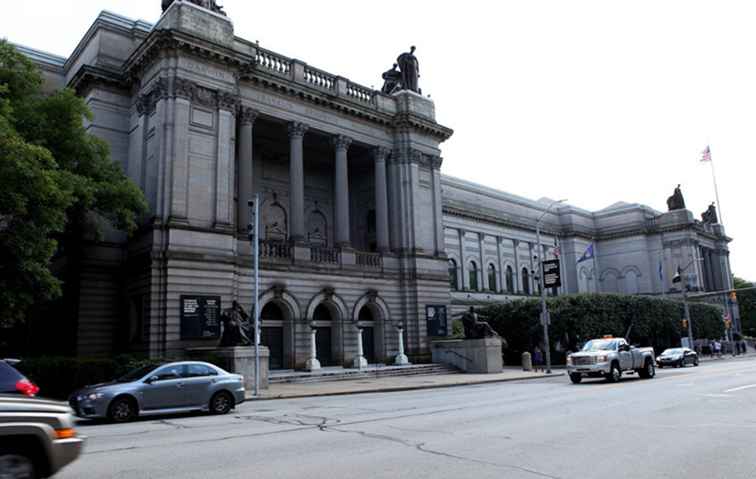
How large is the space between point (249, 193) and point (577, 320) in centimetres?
2655

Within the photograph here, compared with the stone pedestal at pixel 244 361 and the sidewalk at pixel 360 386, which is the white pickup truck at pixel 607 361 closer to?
the sidewalk at pixel 360 386

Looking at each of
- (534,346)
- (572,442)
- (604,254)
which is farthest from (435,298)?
(604,254)

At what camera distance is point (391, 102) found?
42062 mm

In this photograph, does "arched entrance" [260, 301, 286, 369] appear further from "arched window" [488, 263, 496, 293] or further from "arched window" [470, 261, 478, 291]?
"arched window" [488, 263, 496, 293]

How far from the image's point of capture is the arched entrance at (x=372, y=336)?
3822cm

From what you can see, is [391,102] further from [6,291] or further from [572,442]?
[572,442]

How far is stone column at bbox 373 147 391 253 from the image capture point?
40.3 m

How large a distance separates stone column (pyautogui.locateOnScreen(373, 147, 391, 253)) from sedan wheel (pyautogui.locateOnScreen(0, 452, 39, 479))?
3359 centimetres

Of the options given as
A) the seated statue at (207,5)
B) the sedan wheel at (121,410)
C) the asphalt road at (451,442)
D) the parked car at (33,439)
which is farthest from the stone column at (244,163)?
the parked car at (33,439)

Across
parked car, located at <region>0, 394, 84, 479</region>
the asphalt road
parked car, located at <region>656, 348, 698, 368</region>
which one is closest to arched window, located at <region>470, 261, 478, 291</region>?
parked car, located at <region>656, 348, 698, 368</region>

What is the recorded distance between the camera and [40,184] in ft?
63.3

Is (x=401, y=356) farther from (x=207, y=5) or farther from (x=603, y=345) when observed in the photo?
(x=207, y=5)

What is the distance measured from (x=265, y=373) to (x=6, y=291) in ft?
33.5

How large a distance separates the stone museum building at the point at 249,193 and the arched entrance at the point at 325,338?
3.6 inches
